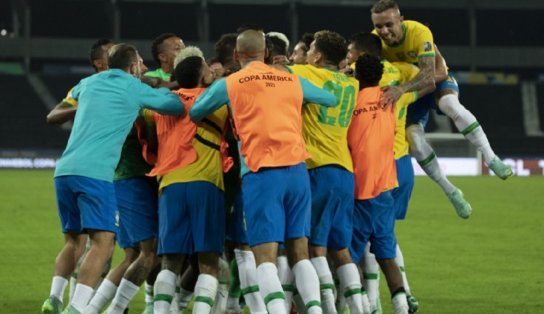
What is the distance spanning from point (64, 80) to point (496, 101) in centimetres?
1981

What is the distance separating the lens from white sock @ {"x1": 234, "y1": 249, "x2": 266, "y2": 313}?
316 inches

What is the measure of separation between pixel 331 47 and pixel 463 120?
273cm

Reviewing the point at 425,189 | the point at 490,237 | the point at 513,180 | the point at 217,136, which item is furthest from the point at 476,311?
the point at 513,180

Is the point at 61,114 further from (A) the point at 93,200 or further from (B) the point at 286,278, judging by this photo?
(B) the point at 286,278

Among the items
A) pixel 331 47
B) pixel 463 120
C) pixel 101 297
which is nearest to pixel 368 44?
pixel 331 47

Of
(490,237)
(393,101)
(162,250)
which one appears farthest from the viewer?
(490,237)

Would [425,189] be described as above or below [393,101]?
below

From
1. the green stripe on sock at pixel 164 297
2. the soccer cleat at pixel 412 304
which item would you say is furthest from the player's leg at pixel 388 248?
the green stripe on sock at pixel 164 297

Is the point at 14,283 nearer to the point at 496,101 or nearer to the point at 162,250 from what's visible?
the point at 162,250

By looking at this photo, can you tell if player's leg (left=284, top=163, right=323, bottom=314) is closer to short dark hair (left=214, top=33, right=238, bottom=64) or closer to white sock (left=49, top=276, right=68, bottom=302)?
short dark hair (left=214, top=33, right=238, bottom=64)

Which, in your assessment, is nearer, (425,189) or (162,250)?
(162,250)

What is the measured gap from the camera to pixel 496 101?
4969cm

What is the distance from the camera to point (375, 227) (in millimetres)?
8492

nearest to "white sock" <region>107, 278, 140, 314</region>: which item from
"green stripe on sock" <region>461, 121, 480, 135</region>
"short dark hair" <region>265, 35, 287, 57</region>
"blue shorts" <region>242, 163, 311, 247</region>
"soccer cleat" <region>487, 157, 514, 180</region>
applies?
"blue shorts" <region>242, 163, 311, 247</region>
